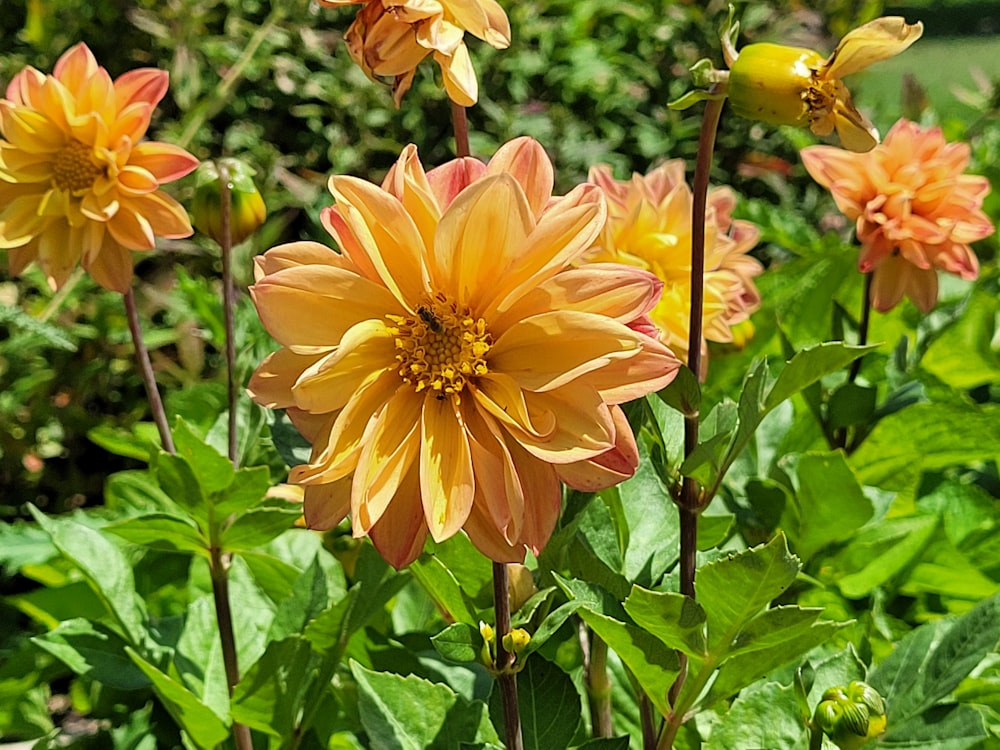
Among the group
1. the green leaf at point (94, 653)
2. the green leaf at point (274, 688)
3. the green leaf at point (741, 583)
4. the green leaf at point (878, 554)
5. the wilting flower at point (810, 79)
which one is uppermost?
the wilting flower at point (810, 79)

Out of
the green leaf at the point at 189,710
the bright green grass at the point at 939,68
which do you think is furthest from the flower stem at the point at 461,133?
the bright green grass at the point at 939,68

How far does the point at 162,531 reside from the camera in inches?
31.6

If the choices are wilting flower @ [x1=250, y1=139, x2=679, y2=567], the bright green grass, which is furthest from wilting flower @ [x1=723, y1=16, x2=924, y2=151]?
the bright green grass

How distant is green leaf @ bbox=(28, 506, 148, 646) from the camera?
0.85m

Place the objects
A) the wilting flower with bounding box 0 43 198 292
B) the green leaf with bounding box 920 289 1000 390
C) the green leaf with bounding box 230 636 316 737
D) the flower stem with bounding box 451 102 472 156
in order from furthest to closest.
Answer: the green leaf with bounding box 920 289 1000 390 → the wilting flower with bounding box 0 43 198 292 → the green leaf with bounding box 230 636 316 737 → the flower stem with bounding box 451 102 472 156

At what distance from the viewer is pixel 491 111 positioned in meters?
1.93

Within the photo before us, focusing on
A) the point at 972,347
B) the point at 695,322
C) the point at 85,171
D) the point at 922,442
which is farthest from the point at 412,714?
the point at 972,347

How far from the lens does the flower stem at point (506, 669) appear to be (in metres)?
0.56

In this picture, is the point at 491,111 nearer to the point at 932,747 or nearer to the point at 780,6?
the point at 780,6

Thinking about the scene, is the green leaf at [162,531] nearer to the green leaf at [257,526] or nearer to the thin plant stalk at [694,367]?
the green leaf at [257,526]

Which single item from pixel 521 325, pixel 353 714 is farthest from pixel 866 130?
pixel 353 714

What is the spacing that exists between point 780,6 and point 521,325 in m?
2.03

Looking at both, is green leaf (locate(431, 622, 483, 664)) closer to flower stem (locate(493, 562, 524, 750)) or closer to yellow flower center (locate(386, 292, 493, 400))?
flower stem (locate(493, 562, 524, 750))

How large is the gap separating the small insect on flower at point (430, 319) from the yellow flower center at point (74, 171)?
45 centimetres
